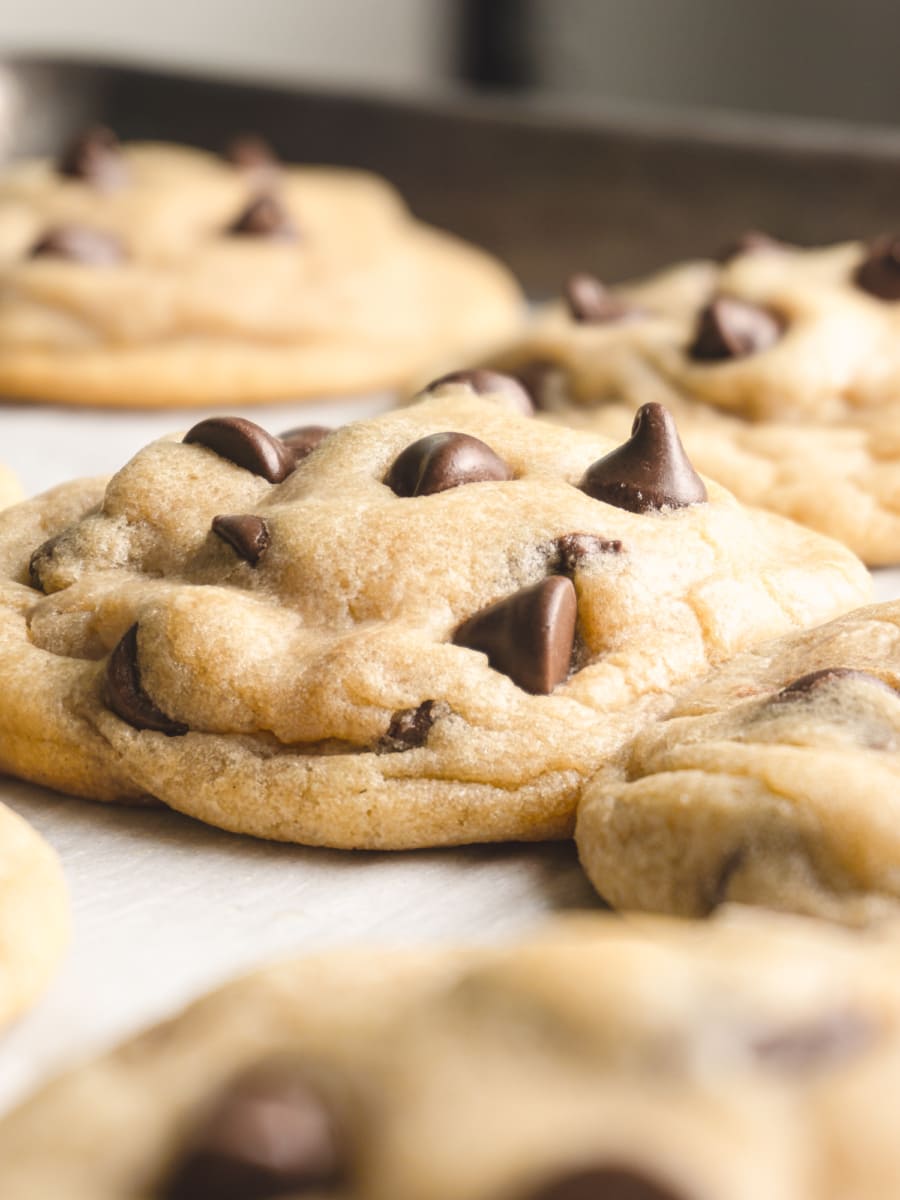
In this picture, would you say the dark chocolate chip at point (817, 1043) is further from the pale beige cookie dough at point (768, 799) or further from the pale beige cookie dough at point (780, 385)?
the pale beige cookie dough at point (780, 385)

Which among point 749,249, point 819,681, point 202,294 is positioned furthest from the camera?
point 202,294

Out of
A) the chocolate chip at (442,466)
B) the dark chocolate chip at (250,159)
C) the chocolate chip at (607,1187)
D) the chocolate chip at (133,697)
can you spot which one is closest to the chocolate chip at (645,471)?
the chocolate chip at (442,466)

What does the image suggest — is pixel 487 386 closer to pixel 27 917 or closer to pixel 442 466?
pixel 442 466

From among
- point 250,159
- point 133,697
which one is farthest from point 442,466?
point 250,159

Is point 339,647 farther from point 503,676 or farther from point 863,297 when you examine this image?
point 863,297

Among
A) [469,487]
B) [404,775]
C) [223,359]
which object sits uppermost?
[469,487]

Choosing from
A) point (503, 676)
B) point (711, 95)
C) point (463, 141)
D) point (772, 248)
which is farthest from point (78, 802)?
point (711, 95)
